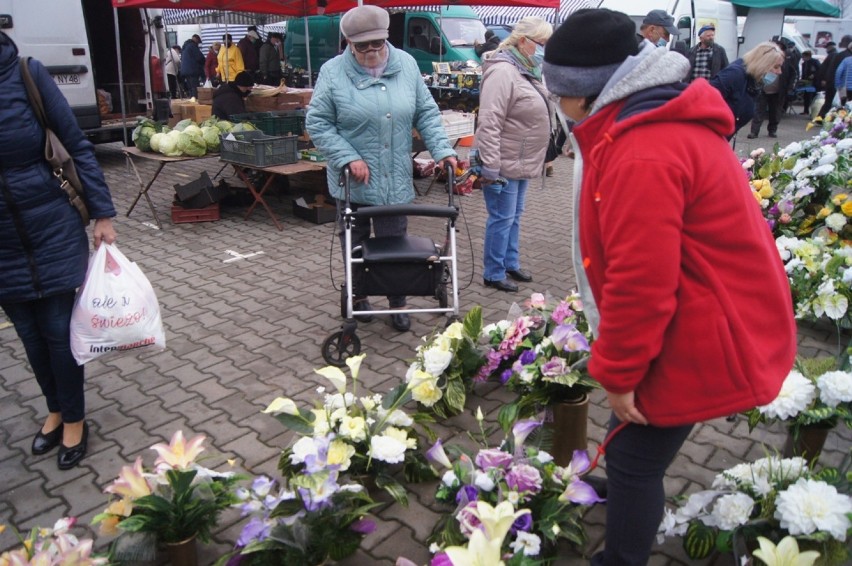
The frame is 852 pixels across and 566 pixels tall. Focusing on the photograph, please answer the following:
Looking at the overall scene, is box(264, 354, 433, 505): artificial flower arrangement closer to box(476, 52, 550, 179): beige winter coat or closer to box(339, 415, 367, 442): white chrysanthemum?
box(339, 415, 367, 442): white chrysanthemum

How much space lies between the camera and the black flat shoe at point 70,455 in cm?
307

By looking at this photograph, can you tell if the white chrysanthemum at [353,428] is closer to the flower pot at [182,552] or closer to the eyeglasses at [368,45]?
the flower pot at [182,552]

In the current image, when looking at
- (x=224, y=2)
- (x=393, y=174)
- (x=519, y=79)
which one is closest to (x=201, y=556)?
(x=393, y=174)

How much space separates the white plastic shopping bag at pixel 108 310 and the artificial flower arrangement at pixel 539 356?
5.41ft

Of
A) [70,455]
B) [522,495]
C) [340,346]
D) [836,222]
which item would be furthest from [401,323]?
[836,222]

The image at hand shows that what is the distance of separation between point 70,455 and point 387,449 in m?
1.55

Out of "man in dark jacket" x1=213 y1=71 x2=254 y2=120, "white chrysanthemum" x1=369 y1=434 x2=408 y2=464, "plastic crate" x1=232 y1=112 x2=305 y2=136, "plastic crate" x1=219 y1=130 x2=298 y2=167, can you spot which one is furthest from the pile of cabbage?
"white chrysanthemum" x1=369 y1=434 x2=408 y2=464

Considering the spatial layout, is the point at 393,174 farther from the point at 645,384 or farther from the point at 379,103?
the point at 645,384

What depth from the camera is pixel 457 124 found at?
8.27m

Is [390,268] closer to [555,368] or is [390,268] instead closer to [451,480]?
[555,368]

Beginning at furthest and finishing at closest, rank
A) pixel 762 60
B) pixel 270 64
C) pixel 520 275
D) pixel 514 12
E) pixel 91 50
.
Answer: pixel 514 12 → pixel 270 64 → pixel 91 50 → pixel 762 60 → pixel 520 275

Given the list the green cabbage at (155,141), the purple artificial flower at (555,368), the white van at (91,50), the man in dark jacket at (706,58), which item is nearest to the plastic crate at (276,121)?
the green cabbage at (155,141)

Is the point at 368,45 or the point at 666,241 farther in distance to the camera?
the point at 368,45

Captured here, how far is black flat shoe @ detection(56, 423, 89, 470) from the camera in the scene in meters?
3.07
